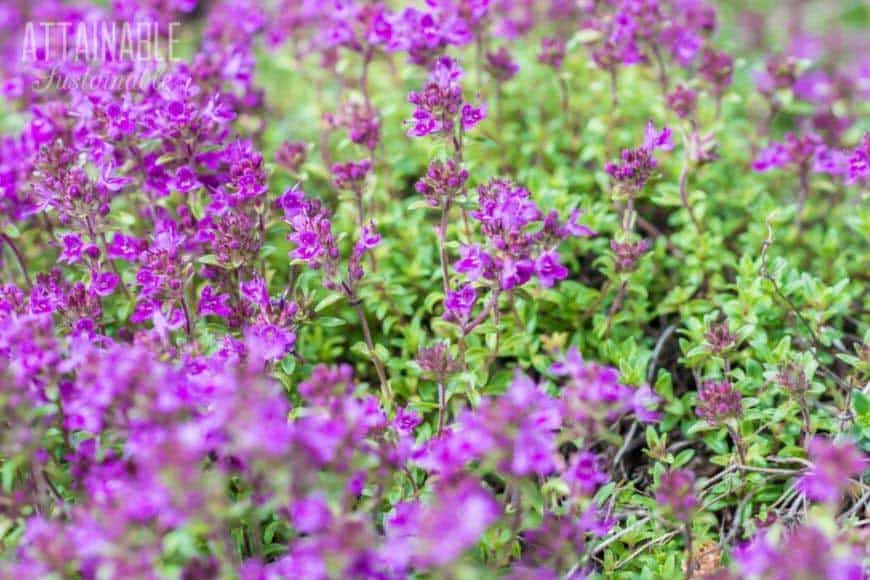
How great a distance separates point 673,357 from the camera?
3545mm

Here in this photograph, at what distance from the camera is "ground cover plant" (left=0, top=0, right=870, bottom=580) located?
208cm

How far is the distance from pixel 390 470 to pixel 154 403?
0.61 metres

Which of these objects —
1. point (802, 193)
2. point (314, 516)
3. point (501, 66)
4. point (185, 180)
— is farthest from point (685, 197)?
point (314, 516)

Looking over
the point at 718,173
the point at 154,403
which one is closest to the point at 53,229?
the point at 154,403

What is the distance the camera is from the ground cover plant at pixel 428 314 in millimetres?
2078

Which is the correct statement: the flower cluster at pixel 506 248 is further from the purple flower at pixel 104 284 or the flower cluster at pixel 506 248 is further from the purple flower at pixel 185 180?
the purple flower at pixel 104 284

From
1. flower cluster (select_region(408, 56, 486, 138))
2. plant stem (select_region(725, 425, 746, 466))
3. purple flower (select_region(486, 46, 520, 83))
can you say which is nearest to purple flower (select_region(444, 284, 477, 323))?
flower cluster (select_region(408, 56, 486, 138))

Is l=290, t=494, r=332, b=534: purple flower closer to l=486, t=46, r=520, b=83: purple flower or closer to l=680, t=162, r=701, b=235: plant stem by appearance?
l=680, t=162, r=701, b=235: plant stem

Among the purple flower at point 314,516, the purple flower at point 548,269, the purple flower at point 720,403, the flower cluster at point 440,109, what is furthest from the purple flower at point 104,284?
the purple flower at point 720,403

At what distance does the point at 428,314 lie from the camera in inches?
141

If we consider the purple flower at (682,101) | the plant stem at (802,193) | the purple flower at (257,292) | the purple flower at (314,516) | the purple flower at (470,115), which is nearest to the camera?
the purple flower at (314,516)

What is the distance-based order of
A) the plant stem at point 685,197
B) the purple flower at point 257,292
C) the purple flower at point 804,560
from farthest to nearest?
1. the plant stem at point 685,197
2. the purple flower at point 257,292
3. the purple flower at point 804,560

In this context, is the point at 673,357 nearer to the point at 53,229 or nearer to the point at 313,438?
the point at 313,438

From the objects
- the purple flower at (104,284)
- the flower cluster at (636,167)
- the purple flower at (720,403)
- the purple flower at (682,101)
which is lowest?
the purple flower at (720,403)
